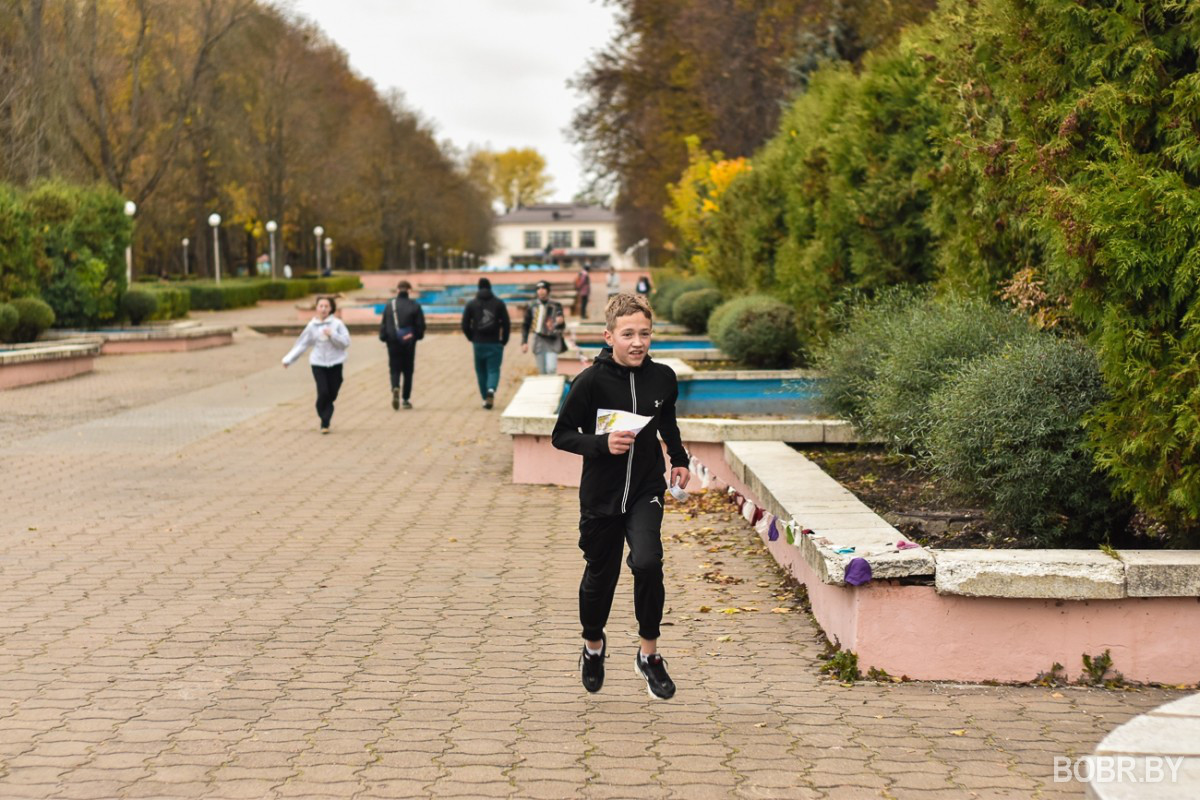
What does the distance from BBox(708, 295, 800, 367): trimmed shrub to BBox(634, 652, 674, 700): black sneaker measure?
11728mm

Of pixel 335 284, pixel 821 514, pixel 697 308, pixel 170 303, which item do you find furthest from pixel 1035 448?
pixel 335 284

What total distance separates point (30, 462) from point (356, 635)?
8103 mm

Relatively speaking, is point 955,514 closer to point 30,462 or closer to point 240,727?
point 240,727

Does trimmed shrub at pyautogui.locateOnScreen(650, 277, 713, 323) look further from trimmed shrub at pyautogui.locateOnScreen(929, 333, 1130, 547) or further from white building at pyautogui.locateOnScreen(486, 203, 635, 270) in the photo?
white building at pyautogui.locateOnScreen(486, 203, 635, 270)

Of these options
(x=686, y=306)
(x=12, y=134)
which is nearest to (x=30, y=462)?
(x=686, y=306)

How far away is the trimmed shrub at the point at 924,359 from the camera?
28.6 feet

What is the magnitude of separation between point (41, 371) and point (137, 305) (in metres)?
10.5

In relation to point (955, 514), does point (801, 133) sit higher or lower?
higher

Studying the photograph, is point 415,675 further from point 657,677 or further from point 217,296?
point 217,296

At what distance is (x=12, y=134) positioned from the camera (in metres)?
33.7

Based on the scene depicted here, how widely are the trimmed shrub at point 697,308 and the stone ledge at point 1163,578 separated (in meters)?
20.9

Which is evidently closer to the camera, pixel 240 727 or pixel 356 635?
pixel 240 727

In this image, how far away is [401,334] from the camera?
1834 centimetres

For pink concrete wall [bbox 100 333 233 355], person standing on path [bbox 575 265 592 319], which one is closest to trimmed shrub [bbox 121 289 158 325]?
pink concrete wall [bbox 100 333 233 355]
